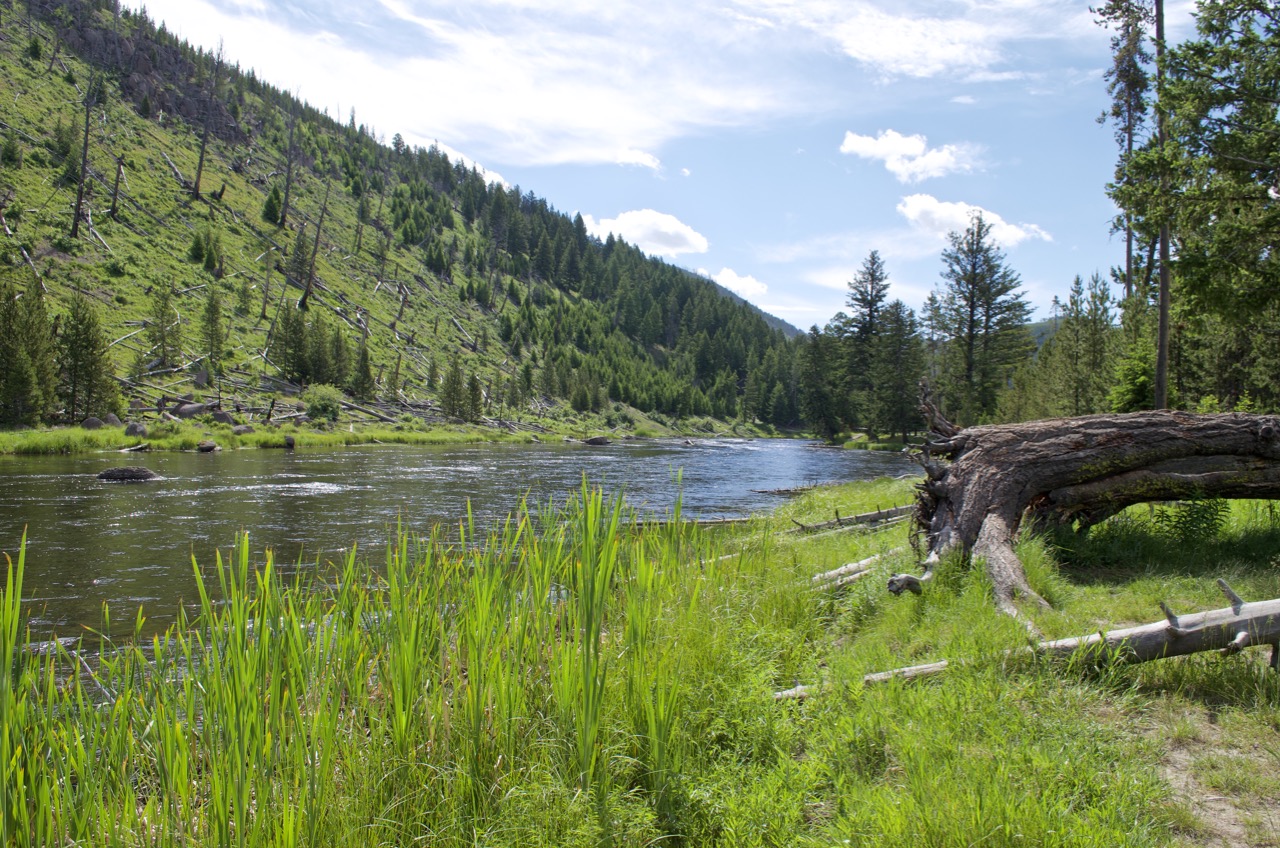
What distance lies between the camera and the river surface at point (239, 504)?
33.3 ft

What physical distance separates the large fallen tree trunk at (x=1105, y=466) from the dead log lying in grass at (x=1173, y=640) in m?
2.91

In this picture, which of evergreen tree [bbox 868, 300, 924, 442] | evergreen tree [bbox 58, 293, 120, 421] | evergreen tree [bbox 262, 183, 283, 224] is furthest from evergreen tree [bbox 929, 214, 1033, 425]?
evergreen tree [bbox 262, 183, 283, 224]

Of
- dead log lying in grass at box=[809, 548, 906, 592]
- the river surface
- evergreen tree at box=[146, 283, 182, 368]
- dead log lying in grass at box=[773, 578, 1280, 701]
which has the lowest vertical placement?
the river surface

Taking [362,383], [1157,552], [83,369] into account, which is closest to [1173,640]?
[1157,552]

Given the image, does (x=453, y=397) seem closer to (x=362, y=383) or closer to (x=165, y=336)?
(x=362, y=383)

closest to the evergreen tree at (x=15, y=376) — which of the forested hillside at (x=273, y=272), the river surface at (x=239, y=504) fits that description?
the forested hillside at (x=273, y=272)

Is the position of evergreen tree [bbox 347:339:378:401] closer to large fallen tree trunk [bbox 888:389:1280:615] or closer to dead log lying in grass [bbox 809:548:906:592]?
dead log lying in grass [bbox 809:548:906:592]

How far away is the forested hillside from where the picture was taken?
48.1 m

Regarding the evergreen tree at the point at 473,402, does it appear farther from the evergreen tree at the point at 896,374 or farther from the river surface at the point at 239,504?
the evergreen tree at the point at 896,374

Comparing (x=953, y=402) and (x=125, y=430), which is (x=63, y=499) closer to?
(x=125, y=430)

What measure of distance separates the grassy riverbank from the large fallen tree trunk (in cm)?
256

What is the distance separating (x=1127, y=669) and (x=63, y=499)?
22.8 m

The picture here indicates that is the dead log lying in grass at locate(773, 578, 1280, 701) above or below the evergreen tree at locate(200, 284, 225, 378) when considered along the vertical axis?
below

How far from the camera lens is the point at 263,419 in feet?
146
